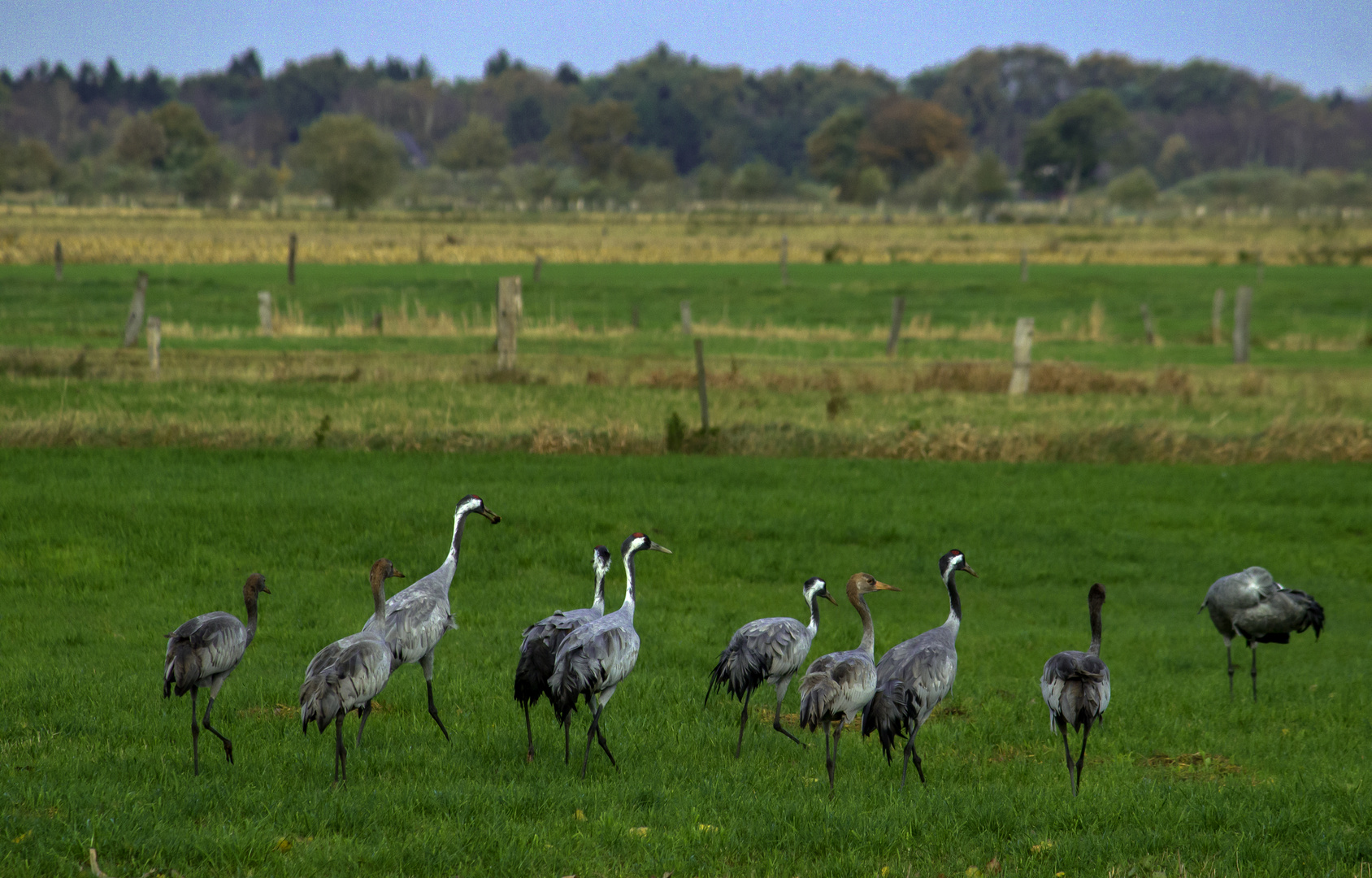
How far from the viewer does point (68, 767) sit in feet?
28.2

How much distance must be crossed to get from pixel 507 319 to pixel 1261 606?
19617mm

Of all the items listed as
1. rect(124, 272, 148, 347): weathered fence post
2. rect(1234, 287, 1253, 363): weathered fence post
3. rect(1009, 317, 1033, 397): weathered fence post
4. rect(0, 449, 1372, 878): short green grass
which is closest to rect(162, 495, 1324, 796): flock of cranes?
rect(0, 449, 1372, 878): short green grass

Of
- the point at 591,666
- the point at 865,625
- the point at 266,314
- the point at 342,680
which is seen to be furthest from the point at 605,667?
the point at 266,314

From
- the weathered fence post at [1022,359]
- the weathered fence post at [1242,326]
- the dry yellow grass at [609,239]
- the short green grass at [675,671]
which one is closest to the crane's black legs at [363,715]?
the short green grass at [675,671]

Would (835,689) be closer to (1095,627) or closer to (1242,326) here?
(1095,627)

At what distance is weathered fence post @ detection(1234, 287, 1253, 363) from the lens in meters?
35.9

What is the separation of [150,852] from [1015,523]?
14.4 metres

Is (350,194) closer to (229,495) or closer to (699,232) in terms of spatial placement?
(699,232)

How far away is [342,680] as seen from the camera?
27.8 ft

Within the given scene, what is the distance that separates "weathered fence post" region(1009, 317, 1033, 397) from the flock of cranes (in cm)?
1994

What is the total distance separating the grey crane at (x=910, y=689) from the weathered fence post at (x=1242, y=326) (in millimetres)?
30274

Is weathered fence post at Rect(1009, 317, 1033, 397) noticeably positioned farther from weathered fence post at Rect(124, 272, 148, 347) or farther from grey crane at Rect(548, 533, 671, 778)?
weathered fence post at Rect(124, 272, 148, 347)

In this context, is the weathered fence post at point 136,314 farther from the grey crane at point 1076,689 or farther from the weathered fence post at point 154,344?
the grey crane at point 1076,689

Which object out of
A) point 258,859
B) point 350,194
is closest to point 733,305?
point 258,859
